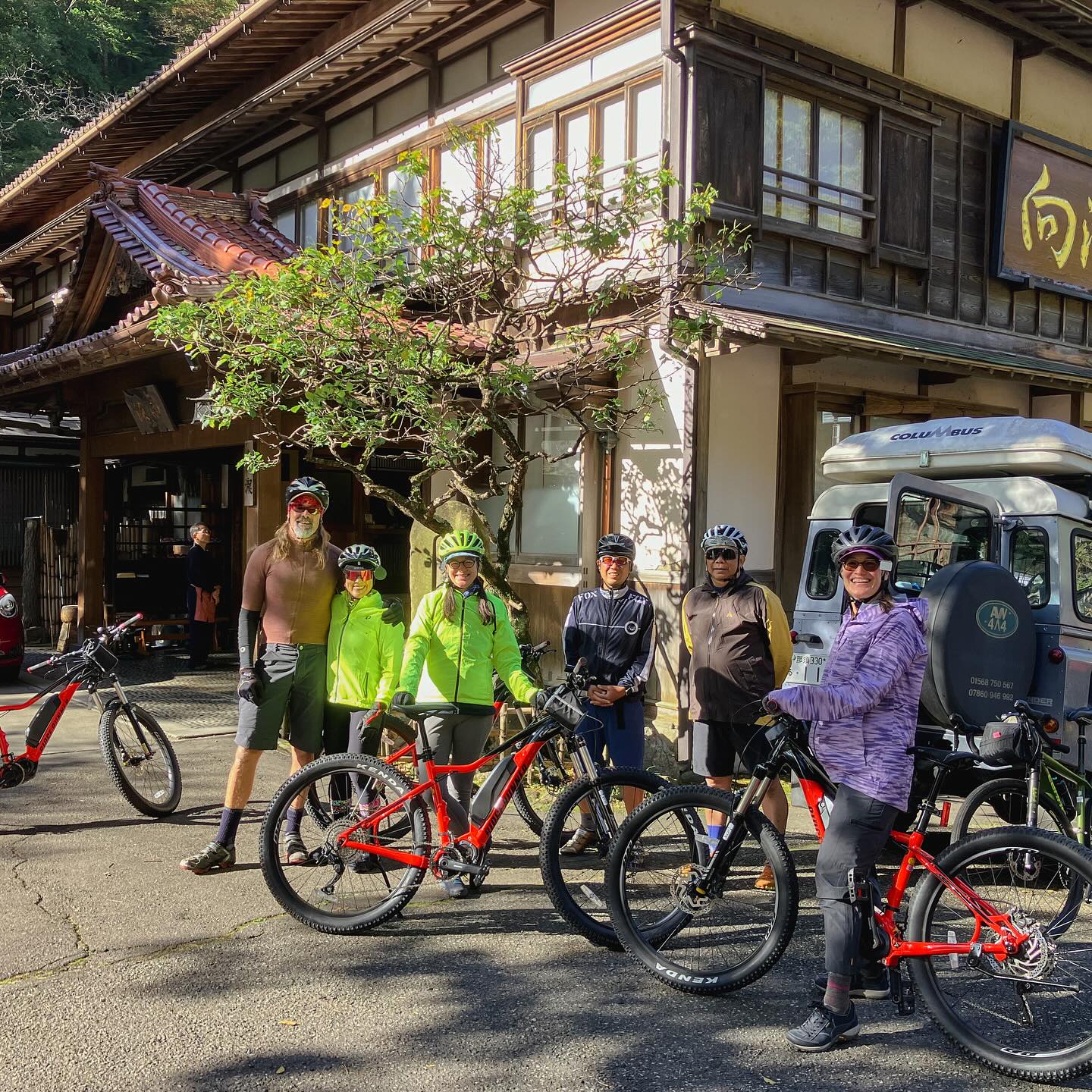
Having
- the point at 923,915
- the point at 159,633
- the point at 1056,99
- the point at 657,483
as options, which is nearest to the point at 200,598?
the point at 159,633

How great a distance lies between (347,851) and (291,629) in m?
1.35

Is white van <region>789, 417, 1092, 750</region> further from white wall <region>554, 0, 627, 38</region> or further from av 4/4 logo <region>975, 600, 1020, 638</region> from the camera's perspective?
white wall <region>554, 0, 627, 38</region>

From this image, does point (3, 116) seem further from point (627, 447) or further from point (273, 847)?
point (273, 847)

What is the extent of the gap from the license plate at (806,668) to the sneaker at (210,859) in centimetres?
348

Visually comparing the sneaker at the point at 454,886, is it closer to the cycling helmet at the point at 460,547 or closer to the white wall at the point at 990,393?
the cycling helmet at the point at 460,547

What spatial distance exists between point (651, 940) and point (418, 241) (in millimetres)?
4920

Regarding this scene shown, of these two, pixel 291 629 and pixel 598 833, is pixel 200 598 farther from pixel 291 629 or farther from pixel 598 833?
pixel 598 833

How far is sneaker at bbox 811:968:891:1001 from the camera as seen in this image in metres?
3.94

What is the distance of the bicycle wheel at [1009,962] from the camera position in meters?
3.67

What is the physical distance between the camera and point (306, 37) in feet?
43.9

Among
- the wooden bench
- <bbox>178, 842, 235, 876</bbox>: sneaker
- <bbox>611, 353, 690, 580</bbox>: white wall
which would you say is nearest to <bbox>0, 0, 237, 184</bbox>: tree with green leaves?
the wooden bench

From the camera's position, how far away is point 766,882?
4.31 metres

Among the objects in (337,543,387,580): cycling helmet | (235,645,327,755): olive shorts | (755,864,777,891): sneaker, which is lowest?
(755,864,777,891): sneaker

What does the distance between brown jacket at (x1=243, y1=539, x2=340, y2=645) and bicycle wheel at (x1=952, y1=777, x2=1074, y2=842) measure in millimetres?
3441
